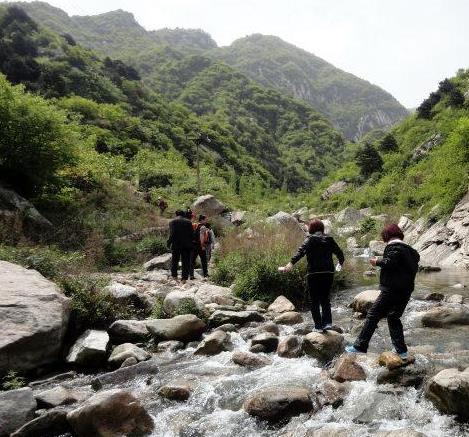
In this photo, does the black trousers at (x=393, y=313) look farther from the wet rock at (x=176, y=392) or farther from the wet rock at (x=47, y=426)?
the wet rock at (x=47, y=426)

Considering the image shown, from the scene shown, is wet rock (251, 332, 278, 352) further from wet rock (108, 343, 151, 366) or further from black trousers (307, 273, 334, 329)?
wet rock (108, 343, 151, 366)

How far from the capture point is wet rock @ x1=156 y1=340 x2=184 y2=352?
8594mm

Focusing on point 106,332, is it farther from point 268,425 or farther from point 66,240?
point 66,240

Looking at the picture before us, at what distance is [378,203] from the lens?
126 ft

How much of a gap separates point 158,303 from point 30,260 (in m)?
3.02

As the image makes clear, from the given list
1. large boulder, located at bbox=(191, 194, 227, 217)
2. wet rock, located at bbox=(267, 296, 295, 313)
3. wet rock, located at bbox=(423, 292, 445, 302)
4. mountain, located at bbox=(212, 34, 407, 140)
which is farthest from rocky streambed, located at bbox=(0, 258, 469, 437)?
mountain, located at bbox=(212, 34, 407, 140)

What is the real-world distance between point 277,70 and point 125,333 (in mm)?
178287

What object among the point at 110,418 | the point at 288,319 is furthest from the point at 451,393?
the point at 288,319

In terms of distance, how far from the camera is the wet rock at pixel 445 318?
9.32 m

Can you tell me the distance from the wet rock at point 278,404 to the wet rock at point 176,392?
3.04 ft

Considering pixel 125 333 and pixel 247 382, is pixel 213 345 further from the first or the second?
pixel 125 333

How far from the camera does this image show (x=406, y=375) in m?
6.32

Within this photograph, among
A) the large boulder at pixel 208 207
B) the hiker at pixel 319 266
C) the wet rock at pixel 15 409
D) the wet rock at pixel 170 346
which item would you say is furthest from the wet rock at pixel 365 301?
the large boulder at pixel 208 207

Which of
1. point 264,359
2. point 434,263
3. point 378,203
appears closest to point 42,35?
point 378,203
